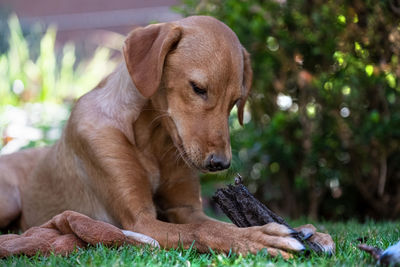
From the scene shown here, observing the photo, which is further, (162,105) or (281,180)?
(281,180)

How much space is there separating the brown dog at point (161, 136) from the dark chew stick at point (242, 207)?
8 centimetres

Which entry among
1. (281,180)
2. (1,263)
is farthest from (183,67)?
(281,180)

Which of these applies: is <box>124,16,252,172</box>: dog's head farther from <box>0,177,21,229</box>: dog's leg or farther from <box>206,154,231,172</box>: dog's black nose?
<box>0,177,21,229</box>: dog's leg

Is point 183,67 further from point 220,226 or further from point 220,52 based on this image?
point 220,226

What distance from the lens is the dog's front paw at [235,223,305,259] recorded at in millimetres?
2623

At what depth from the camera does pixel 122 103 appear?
11.9ft

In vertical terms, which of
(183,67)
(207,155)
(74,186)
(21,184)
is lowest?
(21,184)

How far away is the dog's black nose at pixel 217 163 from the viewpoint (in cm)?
305

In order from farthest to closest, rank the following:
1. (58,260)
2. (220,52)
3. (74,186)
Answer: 1. (74,186)
2. (220,52)
3. (58,260)

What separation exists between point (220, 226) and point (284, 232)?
0.40m

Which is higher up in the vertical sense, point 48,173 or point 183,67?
point 183,67

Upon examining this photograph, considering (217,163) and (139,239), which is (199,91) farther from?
(139,239)

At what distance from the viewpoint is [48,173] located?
4.20 meters

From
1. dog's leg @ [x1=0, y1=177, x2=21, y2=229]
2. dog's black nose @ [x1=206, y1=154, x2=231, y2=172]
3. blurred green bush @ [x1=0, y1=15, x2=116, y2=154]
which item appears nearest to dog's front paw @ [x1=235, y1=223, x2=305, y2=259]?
dog's black nose @ [x1=206, y1=154, x2=231, y2=172]
